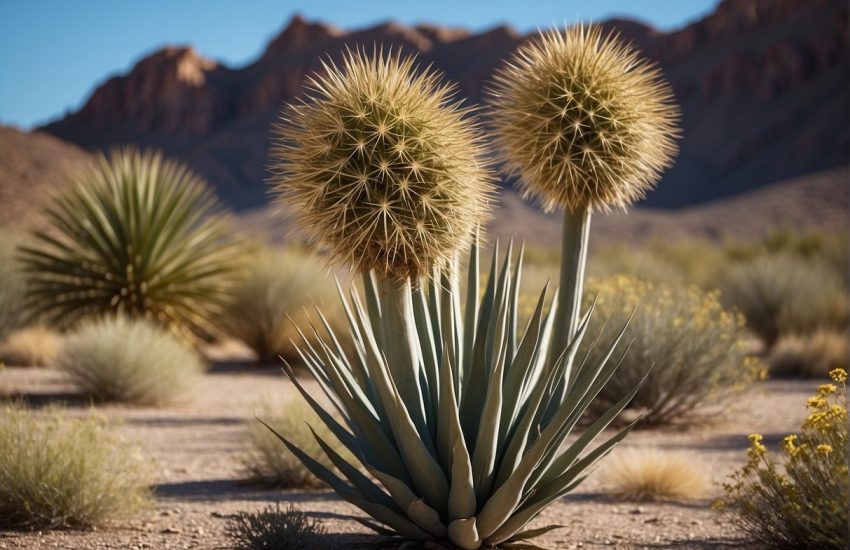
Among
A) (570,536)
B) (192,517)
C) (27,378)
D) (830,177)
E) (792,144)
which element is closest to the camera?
(570,536)

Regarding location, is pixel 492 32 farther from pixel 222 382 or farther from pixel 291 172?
pixel 291 172

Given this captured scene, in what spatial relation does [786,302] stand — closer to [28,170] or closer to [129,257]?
[129,257]

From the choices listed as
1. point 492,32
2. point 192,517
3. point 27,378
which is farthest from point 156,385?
point 492,32

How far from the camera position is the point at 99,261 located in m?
13.8

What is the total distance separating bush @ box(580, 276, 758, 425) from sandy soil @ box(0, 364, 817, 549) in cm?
40

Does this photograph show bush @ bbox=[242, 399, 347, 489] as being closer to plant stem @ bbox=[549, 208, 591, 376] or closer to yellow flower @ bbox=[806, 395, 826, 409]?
plant stem @ bbox=[549, 208, 591, 376]

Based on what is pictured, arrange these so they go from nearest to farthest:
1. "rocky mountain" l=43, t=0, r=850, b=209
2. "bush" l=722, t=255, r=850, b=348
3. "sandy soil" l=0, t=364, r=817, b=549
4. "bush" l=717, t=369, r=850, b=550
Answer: "bush" l=717, t=369, r=850, b=550
"sandy soil" l=0, t=364, r=817, b=549
"bush" l=722, t=255, r=850, b=348
"rocky mountain" l=43, t=0, r=850, b=209

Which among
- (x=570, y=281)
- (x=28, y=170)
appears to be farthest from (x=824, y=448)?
(x=28, y=170)

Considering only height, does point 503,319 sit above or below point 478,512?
above

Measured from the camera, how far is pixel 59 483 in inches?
232

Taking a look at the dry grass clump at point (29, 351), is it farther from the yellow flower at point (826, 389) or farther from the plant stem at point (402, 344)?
the yellow flower at point (826, 389)

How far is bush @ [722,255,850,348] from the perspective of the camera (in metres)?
18.0

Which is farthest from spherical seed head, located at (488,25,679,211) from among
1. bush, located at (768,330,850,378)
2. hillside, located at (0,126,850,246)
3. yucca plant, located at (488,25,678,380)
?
hillside, located at (0,126,850,246)

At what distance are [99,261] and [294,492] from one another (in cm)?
770
